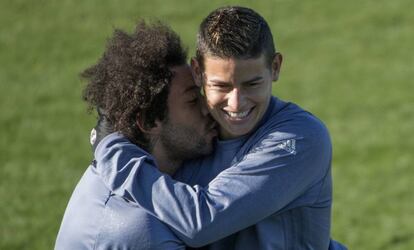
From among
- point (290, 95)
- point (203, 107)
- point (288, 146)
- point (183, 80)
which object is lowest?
point (290, 95)

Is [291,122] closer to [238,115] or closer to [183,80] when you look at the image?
[238,115]

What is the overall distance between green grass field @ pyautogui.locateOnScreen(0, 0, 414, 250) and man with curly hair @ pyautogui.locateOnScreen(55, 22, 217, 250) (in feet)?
17.9

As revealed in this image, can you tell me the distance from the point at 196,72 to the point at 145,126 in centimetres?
33

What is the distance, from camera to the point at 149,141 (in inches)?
199

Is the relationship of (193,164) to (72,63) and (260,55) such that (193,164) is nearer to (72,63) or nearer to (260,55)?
(260,55)

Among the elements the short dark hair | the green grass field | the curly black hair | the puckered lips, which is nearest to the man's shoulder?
the puckered lips

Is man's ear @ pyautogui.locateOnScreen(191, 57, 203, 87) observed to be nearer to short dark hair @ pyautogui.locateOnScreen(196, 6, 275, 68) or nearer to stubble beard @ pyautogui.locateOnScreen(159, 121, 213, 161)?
short dark hair @ pyautogui.locateOnScreen(196, 6, 275, 68)

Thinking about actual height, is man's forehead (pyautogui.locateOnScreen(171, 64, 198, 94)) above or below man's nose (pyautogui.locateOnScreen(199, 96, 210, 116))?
above

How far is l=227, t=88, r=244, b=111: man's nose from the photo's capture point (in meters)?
4.77

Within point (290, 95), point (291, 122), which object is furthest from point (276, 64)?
point (290, 95)

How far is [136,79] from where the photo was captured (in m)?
4.95

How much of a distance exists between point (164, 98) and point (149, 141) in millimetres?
206

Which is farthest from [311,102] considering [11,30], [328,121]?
[11,30]

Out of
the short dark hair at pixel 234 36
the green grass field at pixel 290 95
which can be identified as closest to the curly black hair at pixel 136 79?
the short dark hair at pixel 234 36
